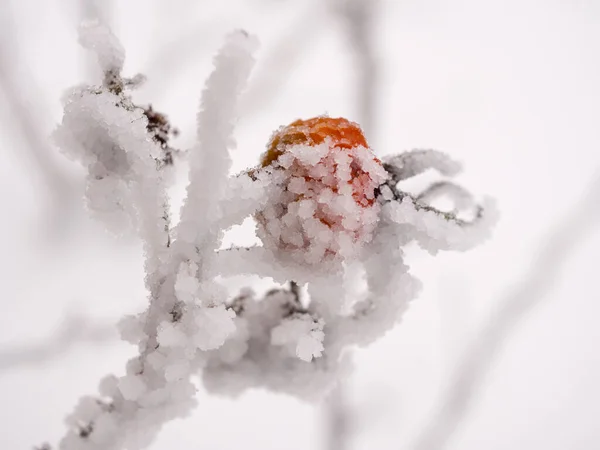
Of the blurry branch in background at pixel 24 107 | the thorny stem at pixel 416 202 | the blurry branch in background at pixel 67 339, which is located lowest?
the thorny stem at pixel 416 202

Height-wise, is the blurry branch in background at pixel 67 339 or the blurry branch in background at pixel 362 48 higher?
the blurry branch in background at pixel 362 48

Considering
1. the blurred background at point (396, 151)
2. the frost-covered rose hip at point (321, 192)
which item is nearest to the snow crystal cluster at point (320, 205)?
the frost-covered rose hip at point (321, 192)

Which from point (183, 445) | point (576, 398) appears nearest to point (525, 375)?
point (576, 398)

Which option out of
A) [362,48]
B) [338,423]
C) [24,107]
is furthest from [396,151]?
[24,107]

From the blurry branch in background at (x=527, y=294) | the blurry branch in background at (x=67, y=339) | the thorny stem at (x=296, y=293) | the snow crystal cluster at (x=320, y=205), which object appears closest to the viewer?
the snow crystal cluster at (x=320, y=205)

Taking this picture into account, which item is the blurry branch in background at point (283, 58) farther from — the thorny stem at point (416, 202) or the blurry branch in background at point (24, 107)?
the thorny stem at point (416, 202)

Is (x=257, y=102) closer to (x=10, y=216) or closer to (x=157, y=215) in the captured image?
(x=10, y=216)

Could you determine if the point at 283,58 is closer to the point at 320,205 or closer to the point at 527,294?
the point at 527,294
